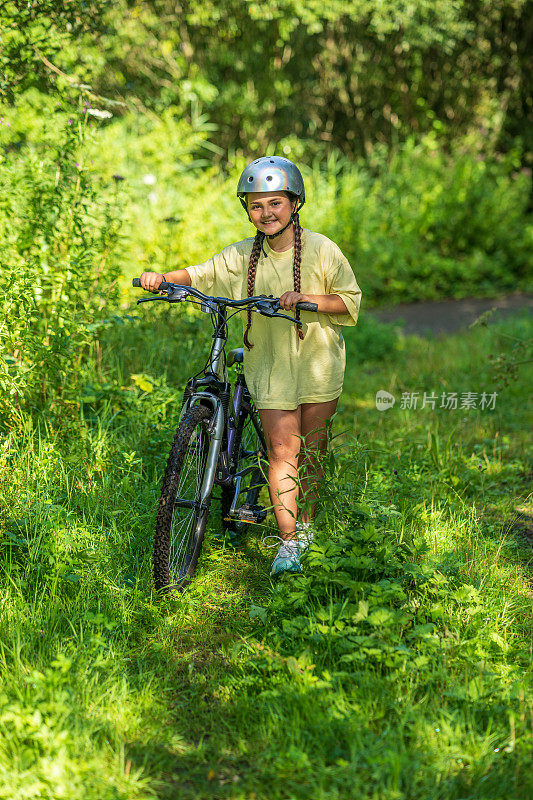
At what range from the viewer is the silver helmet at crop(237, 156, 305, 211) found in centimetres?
349

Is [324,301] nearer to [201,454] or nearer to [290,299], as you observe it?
[290,299]

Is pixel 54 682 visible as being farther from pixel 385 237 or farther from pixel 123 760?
pixel 385 237

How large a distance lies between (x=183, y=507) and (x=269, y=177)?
1.52 metres

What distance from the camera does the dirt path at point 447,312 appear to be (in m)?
10.1

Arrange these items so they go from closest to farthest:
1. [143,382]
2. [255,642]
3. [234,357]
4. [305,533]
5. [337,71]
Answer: [255,642] < [305,533] < [234,357] < [143,382] < [337,71]

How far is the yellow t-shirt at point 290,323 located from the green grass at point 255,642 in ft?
1.31

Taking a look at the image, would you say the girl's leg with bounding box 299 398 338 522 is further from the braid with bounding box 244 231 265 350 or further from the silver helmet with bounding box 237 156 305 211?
the silver helmet with bounding box 237 156 305 211

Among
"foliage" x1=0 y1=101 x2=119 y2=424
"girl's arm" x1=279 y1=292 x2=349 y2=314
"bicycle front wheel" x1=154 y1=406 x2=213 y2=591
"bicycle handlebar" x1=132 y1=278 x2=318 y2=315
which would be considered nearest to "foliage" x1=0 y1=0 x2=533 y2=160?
"foliage" x1=0 y1=101 x2=119 y2=424

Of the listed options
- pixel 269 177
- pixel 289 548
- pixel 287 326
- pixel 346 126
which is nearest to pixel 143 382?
pixel 287 326

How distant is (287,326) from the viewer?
3744 mm

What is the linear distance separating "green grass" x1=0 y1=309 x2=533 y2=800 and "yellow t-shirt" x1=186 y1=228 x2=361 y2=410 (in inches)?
15.7

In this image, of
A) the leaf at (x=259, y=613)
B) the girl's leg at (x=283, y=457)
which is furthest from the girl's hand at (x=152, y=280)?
the leaf at (x=259, y=613)

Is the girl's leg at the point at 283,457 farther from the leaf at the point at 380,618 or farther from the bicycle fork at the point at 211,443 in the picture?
the leaf at the point at 380,618

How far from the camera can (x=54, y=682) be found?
2.81 meters
